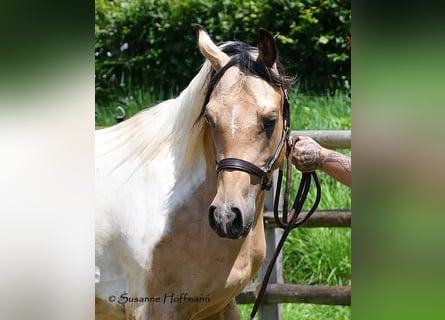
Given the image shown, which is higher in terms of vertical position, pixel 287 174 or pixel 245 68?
pixel 245 68

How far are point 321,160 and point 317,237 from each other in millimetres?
649

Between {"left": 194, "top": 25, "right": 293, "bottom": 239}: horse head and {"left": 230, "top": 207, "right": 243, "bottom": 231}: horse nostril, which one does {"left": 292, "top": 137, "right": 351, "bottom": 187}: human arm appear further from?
{"left": 230, "top": 207, "right": 243, "bottom": 231}: horse nostril

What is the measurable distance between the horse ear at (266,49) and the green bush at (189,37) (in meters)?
0.18

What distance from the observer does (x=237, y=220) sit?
Result: 1.84m

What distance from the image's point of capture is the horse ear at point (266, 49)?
191 cm

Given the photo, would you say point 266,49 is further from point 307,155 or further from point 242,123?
point 307,155

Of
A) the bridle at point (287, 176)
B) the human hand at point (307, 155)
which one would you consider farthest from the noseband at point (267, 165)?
the human hand at point (307, 155)

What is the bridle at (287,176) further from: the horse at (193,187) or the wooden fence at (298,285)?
the wooden fence at (298,285)

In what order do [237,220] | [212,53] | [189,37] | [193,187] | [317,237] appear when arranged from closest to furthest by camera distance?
1. [237,220]
2. [212,53]
3. [193,187]
4. [189,37]
5. [317,237]

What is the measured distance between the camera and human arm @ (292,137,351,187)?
7.03 feet

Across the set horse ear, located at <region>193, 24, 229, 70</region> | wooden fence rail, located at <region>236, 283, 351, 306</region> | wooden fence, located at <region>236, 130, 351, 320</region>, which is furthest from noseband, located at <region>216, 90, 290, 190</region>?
wooden fence rail, located at <region>236, 283, 351, 306</region>

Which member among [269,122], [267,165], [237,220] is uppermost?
[269,122]

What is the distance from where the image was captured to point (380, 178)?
64.2 inches

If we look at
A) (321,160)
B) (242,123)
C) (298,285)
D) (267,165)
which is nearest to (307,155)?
(321,160)
